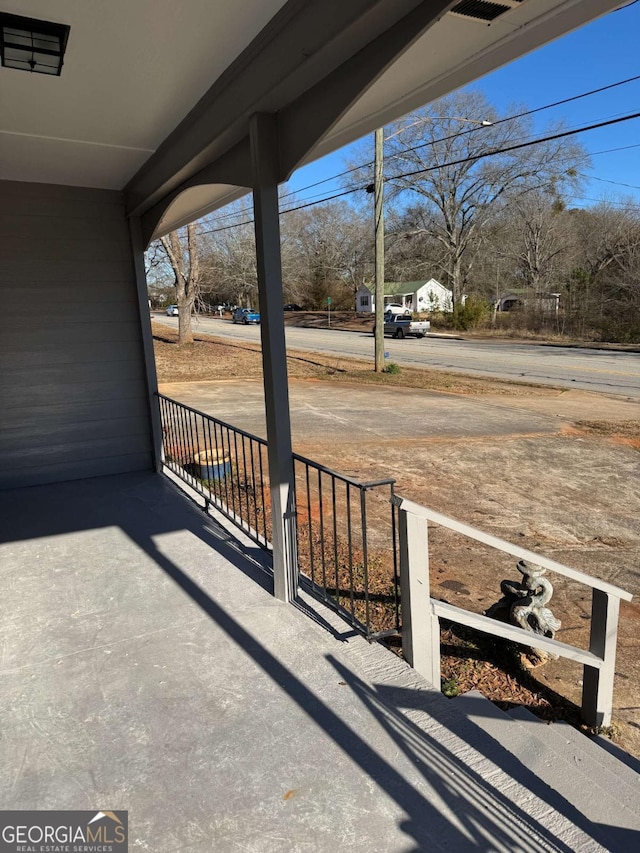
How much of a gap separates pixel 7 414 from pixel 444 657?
3.87 m

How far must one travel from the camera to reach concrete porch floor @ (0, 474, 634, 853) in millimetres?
1572

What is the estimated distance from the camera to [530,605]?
3.02m

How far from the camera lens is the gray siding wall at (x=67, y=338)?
4.45 meters

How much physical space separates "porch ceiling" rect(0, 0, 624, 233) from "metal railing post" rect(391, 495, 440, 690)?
5.03ft

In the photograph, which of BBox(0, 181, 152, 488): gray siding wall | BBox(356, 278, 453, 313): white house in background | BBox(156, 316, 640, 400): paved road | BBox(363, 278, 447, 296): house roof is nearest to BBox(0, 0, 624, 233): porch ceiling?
BBox(0, 181, 152, 488): gray siding wall

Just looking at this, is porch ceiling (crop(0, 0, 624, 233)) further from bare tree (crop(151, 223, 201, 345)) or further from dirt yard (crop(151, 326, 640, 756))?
bare tree (crop(151, 223, 201, 345))

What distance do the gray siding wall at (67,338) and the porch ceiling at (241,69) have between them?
4.12ft

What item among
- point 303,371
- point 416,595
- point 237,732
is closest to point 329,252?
point 303,371

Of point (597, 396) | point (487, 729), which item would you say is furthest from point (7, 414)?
point (597, 396)

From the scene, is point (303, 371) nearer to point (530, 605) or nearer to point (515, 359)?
point (515, 359)

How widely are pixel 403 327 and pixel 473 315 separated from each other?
5692mm

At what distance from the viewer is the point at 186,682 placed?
7.29 ft

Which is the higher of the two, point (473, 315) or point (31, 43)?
point (31, 43)

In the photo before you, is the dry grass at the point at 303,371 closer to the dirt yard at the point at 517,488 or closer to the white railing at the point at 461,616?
the dirt yard at the point at 517,488
